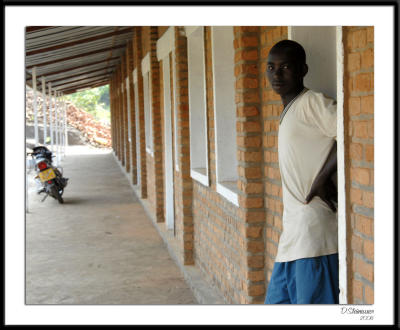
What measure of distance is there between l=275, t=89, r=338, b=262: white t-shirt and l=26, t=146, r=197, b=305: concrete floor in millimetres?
2751

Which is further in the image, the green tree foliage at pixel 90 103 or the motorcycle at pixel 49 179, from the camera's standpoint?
the green tree foliage at pixel 90 103

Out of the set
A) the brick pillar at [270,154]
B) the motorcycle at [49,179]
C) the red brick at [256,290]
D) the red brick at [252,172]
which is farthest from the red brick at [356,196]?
the motorcycle at [49,179]

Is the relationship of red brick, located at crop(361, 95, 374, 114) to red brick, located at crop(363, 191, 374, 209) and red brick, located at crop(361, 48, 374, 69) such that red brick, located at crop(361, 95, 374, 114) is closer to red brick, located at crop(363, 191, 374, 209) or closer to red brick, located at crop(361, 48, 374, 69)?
red brick, located at crop(361, 48, 374, 69)

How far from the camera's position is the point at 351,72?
7.52 ft

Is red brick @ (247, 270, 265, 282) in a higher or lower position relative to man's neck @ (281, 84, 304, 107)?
lower

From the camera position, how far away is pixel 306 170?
8.89ft

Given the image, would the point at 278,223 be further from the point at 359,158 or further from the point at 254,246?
the point at 359,158

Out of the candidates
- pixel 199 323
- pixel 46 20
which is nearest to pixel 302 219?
pixel 199 323

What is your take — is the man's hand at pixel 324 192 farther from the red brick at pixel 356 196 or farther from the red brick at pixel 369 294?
the red brick at pixel 369 294

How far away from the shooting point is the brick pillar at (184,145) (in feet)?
19.5

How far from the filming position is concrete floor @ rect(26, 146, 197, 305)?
217 inches

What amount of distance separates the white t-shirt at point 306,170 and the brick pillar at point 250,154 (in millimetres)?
947

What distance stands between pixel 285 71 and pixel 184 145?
336 cm

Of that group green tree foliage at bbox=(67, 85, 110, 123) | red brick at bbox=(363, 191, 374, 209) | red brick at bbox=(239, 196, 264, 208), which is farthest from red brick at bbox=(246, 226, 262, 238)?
green tree foliage at bbox=(67, 85, 110, 123)
